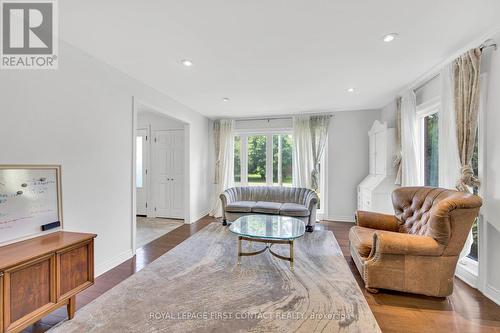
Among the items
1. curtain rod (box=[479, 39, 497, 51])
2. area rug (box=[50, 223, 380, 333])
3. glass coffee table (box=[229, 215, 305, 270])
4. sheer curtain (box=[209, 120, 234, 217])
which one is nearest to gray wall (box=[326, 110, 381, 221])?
glass coffee table (box=[229, 215, 305, 270])

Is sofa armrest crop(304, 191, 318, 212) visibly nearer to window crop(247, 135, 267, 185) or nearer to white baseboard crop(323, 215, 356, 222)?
white baseboard crop(323, 215, 356, 222)

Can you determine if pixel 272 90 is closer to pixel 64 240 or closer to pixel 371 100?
pixel 371 100

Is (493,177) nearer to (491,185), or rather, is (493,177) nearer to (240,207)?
(491,185)

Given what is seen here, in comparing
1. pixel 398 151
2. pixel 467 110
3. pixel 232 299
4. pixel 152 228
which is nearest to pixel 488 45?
pixel 467 110

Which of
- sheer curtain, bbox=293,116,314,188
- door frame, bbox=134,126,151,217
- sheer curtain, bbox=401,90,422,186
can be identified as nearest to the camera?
sheer curtain, bbox=401,90,422,186

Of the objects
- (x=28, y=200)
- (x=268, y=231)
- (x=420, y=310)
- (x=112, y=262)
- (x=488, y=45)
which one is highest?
(x=488, y=45)

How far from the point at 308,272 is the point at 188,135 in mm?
3615

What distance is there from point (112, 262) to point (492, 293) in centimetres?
418

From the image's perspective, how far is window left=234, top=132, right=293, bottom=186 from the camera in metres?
5.54

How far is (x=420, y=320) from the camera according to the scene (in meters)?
1.92

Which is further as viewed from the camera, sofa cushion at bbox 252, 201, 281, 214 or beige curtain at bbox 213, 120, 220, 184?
beige curtain at bbox 213, 120, 220, 184

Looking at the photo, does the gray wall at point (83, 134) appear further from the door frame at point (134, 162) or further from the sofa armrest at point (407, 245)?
the sofa armrest at point (407, 245)

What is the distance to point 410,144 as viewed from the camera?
3.60m

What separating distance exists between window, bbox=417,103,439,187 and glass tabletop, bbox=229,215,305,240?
7.10 ft
